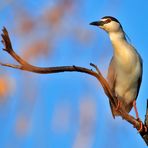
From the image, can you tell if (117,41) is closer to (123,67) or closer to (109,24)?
(109,24)

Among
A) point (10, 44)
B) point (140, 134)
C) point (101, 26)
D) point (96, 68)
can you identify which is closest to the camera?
point (10, 44)

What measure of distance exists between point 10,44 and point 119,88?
3343 millimetres

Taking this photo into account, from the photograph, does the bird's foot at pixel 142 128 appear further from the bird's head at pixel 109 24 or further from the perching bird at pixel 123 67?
the bird's head at pixel 109 24

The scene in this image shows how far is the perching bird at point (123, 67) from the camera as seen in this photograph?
595 centimetres

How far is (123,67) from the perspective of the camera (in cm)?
600

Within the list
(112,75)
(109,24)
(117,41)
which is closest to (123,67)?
(112,75)

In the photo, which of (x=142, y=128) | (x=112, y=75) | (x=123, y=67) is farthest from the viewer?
(x=112, y=75)

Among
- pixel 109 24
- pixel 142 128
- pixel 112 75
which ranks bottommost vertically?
pixel 142 128

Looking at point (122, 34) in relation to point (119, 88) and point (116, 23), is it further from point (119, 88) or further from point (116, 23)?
point (119, 88)

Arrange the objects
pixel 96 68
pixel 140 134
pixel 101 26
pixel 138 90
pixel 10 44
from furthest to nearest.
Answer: pixel 138 90
pixel 101 26
pixel 140 134
pixel 96 68
pixel 10 44

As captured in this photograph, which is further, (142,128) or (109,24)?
(109,24)

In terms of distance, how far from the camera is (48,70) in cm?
302

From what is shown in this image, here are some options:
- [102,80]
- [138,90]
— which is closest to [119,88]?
[138,90]

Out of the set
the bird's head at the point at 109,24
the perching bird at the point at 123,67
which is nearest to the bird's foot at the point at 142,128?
the perching bird at the point at 123,67
